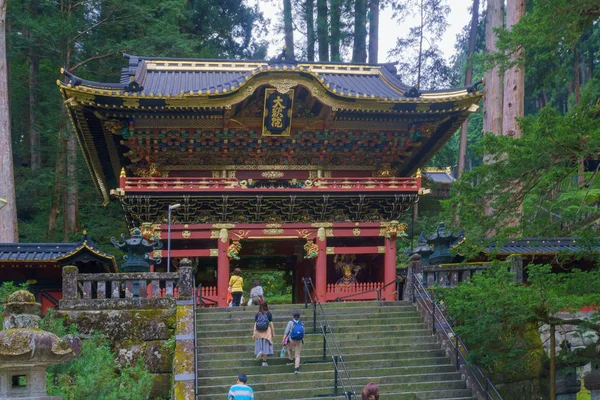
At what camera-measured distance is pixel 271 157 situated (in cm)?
→ 1927

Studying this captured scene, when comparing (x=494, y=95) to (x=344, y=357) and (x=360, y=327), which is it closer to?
(x=360, y=327)

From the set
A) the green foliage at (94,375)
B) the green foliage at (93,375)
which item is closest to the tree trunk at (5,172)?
the green foliage at (93,375)

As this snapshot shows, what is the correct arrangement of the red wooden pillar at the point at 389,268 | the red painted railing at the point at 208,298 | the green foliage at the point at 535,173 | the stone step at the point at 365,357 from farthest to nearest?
the red wooden pillar at the point at 389,268, the red painted railing at the point at 208,298, the stone step at the point at 365,357, the green foliage at the point at 535,173

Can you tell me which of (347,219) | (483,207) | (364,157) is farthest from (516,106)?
(483,207)

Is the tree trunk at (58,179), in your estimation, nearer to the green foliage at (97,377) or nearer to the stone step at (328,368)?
the green foliage at (97,377)


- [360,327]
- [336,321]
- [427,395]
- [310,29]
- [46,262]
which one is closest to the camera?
[427,395]

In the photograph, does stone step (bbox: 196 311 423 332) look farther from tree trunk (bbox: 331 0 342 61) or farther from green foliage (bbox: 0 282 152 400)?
tree trunk (bbox: 331 0 342 61)

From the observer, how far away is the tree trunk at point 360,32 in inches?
1288

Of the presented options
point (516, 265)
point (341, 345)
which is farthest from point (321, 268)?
point (516, 265)

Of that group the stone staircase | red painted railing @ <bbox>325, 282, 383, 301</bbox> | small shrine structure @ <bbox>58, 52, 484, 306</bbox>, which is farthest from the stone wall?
red painted railing @ <bbox>325, 282, 383, 301</bbox>

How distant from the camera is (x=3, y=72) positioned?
20.5 m

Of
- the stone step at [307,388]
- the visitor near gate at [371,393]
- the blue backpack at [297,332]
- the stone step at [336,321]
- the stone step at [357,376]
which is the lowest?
the stone step at [307,388]

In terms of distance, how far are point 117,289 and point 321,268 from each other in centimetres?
650

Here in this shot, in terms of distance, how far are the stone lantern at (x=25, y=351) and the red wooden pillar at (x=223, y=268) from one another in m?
9.73
